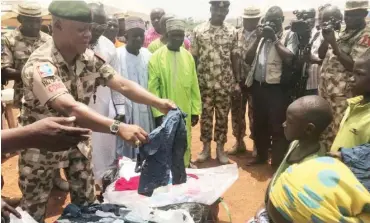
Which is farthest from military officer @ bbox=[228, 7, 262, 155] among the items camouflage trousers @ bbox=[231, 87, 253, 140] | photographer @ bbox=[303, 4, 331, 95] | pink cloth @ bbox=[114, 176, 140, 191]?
pink cloth @ bbox=[114, 176, 140, 191]

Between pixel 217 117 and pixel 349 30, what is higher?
pixel 349 30

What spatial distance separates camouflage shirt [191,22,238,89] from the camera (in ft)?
16.9

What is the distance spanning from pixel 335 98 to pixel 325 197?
3.19 m

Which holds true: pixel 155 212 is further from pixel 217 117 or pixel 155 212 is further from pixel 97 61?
pixel 217 117

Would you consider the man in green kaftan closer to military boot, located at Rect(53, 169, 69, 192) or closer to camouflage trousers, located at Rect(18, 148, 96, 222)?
military boot, located at Rect(53, 169, 69, 192)

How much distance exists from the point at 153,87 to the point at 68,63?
1891 millimetres

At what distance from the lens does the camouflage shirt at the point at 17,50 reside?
4.18 meters

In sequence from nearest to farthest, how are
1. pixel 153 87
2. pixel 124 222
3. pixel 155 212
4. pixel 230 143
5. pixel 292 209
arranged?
pixel 292 209 → pixel 124 222 → pixel 155 212 → pixel 153 87 → pixel 230 143

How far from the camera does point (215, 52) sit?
5145mm

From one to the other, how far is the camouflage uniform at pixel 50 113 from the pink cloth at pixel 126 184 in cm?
40

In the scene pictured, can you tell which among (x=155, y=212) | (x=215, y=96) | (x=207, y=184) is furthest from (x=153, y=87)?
(x=155, y=212)

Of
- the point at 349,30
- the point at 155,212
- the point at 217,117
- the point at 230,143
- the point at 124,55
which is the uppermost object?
the point at 349,30

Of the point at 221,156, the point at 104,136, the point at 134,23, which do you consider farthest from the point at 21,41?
the point at 221,156

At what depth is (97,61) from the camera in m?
2.79
